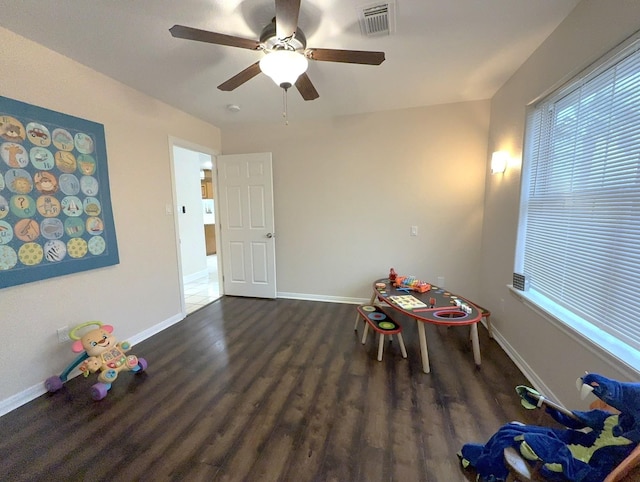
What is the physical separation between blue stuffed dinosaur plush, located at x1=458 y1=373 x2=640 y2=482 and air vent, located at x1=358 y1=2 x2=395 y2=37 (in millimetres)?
2069

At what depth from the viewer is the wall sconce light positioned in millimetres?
2541

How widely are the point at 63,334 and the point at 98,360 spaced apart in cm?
43

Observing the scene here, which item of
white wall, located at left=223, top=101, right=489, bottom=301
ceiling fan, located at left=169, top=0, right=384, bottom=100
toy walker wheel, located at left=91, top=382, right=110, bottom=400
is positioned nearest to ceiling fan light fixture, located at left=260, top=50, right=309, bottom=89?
ceiling fan, located at left=169, top=0, right=384, bottom=100

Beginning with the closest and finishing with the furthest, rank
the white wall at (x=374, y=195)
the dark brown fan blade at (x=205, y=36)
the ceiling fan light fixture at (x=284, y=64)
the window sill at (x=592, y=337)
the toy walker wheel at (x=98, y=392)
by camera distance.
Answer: the window sill at (x=592, y=337)
the dark brown fan blade at (x=205, y=36)
the ceiling fan light fixture at (x=284, y=64)
the toy walker wheel at (x=98, y=392)
the white wall at (x=374, y=195)

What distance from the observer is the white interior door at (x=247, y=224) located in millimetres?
3705

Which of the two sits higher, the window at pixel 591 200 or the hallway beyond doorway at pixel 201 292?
the window at pixel 591 200

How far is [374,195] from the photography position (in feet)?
11.4

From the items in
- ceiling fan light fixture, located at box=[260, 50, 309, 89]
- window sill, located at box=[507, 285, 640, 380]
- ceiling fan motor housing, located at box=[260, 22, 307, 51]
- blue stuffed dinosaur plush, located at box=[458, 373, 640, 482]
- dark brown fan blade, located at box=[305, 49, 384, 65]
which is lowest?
blue stuffed dinosaur plush, located at box=[458, 373, 640, 482]

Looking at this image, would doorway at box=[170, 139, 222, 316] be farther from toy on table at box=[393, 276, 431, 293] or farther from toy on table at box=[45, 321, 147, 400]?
toy on table at box=[393, 276, 431, 293]

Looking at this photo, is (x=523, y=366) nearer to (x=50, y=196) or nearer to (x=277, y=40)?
(x=277, y=40)

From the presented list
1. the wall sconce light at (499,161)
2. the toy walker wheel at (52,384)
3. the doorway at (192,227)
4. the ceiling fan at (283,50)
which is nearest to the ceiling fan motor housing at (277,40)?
the ceiling fan at (283,50)

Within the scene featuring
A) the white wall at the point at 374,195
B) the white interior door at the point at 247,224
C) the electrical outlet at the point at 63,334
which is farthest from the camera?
the white interior door at the point at 247,224

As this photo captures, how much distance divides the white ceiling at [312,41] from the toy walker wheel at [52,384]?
7.45 feet

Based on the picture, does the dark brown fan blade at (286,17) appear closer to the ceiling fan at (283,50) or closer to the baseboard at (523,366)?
the ceiling fan at (283,50)
